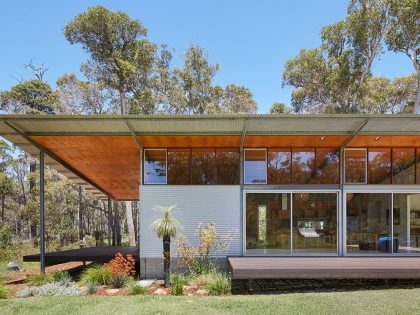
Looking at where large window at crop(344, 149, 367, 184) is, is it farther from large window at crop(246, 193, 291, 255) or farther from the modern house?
large window at crop(246, 193, 291, 255)

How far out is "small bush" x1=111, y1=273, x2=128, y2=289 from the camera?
31.0ft

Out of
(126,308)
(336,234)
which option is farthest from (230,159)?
(126,308)

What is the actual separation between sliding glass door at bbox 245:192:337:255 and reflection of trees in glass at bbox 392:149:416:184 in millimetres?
2345

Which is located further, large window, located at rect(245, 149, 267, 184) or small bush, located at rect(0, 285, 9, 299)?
large window, located at rect(245, 149, 267, 184)

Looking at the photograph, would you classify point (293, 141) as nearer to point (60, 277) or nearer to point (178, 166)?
point (178, 166)

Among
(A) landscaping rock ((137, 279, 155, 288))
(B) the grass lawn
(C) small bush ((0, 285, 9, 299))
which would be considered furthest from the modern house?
(C) small bush ((0, 285, 9, 299))

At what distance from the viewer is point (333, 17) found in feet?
71.1

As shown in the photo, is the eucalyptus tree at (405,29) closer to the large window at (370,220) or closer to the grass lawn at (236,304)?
the large window at (370,220)

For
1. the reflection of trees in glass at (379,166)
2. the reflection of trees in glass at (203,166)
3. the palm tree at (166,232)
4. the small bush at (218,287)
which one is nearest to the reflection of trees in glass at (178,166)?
the reflection of trees in glass at (203,166)

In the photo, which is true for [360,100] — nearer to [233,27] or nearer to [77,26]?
[233,27]

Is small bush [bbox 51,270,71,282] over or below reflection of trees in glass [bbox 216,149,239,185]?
below

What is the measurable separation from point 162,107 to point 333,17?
12.4 meters

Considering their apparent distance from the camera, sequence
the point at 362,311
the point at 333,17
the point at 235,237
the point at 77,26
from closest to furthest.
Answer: the point at 362,311 < the point at 235,237 < the point at 333,17 < the point at 77,26

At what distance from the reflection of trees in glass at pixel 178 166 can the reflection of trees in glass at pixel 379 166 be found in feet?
18.3
